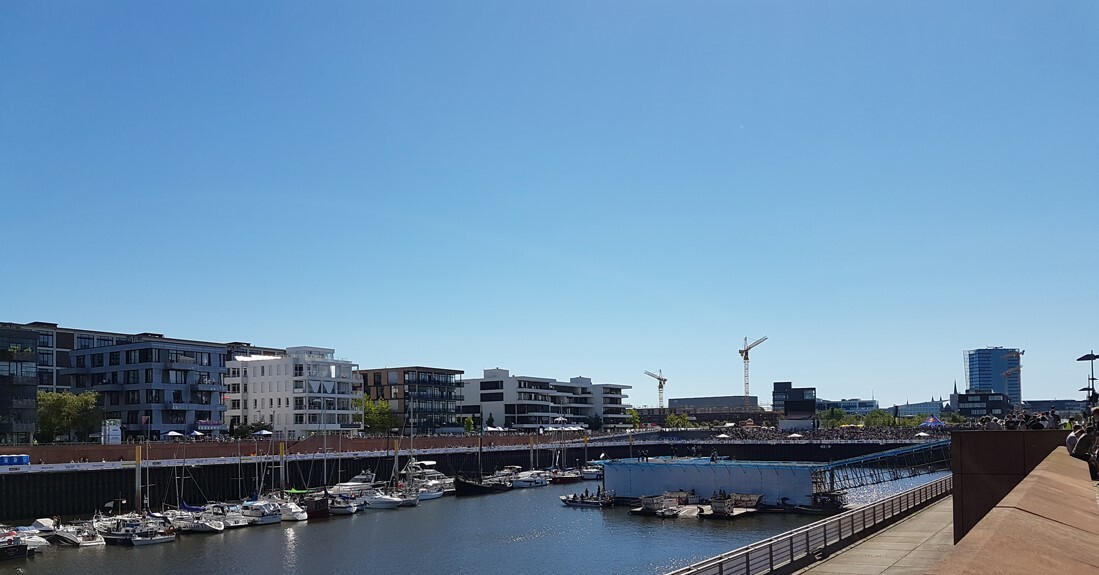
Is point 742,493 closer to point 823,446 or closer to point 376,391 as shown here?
point 823,446

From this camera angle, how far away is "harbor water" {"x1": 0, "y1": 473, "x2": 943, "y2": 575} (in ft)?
203

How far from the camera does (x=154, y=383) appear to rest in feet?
442

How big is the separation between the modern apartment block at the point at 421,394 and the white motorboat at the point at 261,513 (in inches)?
3540

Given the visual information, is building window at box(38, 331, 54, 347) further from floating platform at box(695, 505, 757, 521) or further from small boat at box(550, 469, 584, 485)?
floating platform at box(695, 505, 757, 521)

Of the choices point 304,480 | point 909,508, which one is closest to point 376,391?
point 304,480

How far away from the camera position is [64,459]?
91.9 metres

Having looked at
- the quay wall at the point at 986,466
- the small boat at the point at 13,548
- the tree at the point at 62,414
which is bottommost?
the small boat at the point at 13,548

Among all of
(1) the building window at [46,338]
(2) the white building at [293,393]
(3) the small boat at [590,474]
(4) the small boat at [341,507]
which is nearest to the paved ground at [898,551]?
(4) the small boat at [341,507]

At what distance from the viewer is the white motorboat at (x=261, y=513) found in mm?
85556

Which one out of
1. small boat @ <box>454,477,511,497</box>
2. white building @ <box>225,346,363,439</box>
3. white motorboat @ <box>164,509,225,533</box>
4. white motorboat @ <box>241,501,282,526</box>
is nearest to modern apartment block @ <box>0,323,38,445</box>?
white building @ <box>225,346,363,439</box>

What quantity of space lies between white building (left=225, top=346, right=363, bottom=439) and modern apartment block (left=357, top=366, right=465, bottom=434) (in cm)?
2473

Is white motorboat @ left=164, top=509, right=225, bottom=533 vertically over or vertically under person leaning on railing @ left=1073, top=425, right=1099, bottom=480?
under

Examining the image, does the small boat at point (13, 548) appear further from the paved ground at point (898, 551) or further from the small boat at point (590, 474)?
the small boat at point (590, 474)

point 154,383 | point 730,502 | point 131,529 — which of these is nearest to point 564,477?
point 730,502
